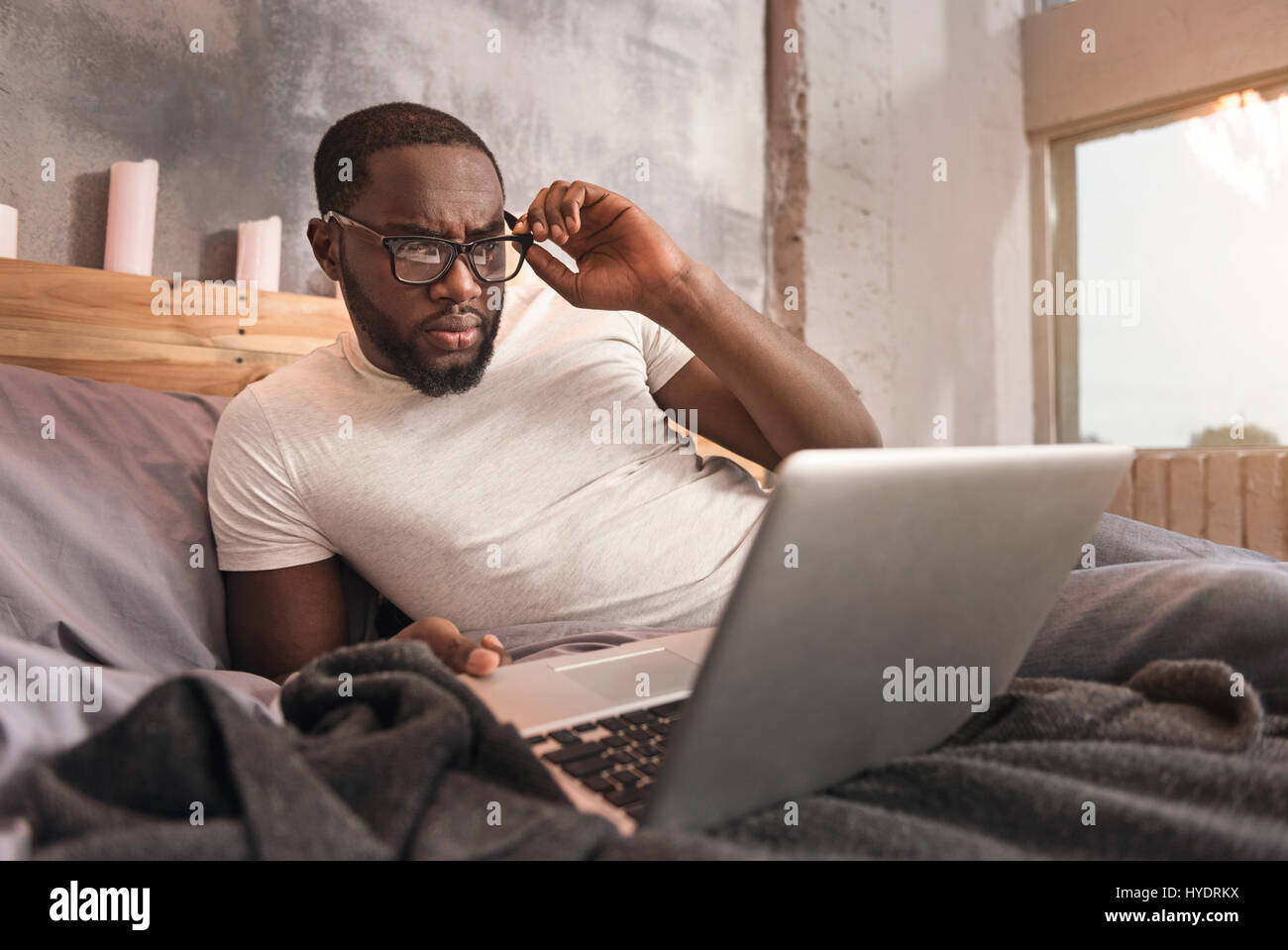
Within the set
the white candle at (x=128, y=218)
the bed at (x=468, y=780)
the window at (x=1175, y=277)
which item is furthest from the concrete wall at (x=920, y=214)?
the bed at (x=468, y=780)

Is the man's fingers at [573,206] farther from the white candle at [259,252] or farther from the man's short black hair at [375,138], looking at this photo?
the white candle at [259,252]

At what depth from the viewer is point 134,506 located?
3.65 ft

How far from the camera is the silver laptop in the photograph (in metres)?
0.43

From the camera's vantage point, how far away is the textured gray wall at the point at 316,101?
143cm

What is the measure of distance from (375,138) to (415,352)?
1.11ft

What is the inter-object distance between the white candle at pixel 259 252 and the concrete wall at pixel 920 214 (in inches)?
63.2

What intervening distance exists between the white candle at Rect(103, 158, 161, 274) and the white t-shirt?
0.36 metres

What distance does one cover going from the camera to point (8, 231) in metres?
1.31

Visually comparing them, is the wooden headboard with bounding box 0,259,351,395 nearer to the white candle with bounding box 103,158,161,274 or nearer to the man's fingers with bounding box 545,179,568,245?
the white candle with bounding box 103,158,161,274

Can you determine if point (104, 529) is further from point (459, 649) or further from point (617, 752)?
point (617, 752)
